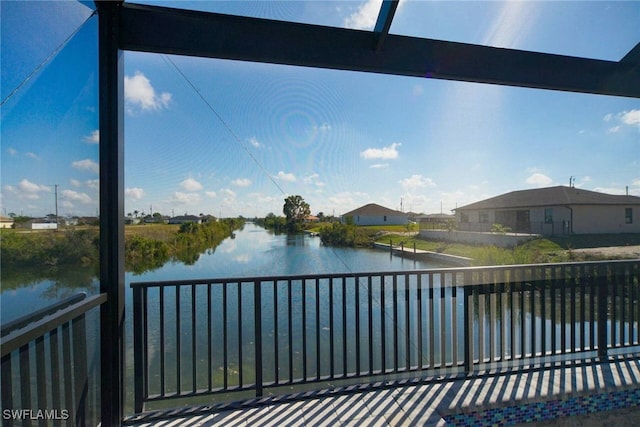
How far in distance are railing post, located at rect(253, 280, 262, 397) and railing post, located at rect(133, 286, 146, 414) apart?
2.24 feet

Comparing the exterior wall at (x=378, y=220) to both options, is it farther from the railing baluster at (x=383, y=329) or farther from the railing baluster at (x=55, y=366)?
the railing baluster at (x=55, y=366)

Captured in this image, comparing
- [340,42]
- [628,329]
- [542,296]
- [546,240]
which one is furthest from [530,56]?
[628,329]

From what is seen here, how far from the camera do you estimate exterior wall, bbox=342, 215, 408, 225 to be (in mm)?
2738

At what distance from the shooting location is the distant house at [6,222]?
2.87 ft

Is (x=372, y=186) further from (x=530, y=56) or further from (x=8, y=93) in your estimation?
(x=8, y=93)

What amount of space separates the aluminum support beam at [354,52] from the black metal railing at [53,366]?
1433 mm

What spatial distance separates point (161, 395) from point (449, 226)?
2645 millimetres

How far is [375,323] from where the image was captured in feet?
7.17

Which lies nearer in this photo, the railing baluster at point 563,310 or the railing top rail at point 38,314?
the railing top rail at point 38,314

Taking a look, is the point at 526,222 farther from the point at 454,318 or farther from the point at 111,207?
the point at 111,207

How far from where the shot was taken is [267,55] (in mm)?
1769

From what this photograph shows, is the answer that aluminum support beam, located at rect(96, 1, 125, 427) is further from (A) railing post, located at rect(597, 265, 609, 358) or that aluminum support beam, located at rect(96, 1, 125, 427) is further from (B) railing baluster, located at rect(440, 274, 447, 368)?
(A) railing post, located at rect(597, 265, 609, 358)

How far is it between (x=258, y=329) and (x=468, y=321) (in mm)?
1543

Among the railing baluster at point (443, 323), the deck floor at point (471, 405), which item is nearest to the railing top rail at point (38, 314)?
the deck floor at point (471, 405)
